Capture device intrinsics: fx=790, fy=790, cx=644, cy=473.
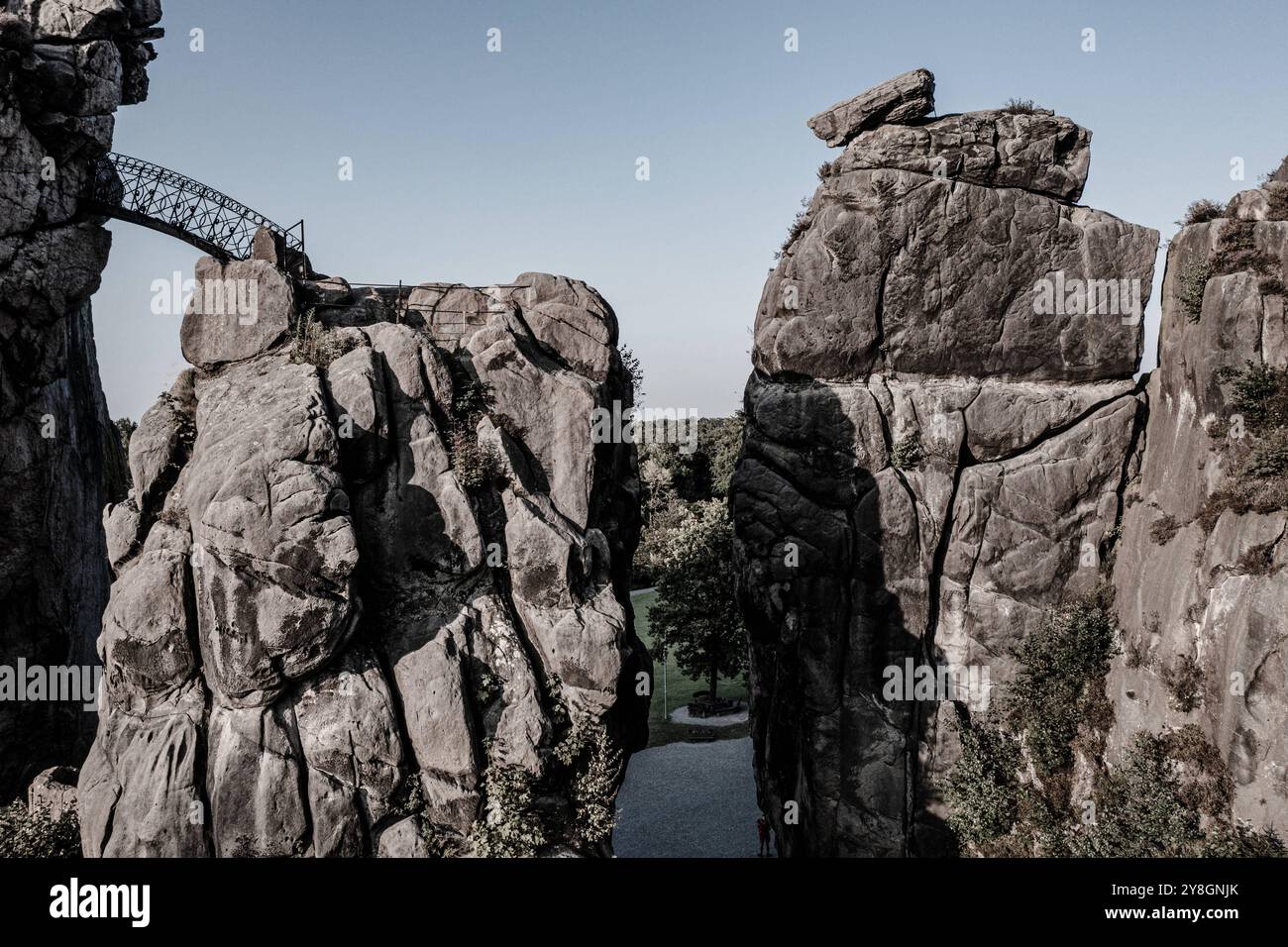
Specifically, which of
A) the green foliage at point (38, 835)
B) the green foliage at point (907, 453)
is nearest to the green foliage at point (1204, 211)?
the green foliage at point (907, 453)

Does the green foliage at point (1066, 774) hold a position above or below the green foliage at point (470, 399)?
below

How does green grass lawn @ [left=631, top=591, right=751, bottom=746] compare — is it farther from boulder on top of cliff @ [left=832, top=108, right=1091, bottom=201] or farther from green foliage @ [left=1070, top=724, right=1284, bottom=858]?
boulder on top of cliff @ [left=832, top=108, right=1091, bottom=201]

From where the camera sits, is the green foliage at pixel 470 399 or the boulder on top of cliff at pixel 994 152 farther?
the boulder on top of cliff at pixel 994 152

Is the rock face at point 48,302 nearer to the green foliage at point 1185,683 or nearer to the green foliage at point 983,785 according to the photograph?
the green foliage at point 983,785

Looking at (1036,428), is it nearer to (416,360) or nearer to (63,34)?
(416,360)

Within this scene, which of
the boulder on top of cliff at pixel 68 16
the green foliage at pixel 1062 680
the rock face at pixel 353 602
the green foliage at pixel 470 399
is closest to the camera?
the rock face at pixel 353 602

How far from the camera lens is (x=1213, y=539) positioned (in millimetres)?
22297

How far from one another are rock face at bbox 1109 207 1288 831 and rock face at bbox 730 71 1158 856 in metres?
1.29

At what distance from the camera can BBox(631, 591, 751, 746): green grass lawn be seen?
142ft

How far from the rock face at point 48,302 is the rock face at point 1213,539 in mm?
39516

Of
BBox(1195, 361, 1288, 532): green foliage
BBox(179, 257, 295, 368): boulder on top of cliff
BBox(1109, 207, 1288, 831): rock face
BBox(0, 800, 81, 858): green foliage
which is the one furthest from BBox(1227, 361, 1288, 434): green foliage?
BBox(0, 800, 81, 858): green foliage

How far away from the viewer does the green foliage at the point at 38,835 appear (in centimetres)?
1938
